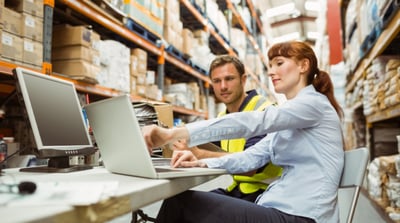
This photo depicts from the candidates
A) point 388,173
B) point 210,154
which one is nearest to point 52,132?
point 210,154

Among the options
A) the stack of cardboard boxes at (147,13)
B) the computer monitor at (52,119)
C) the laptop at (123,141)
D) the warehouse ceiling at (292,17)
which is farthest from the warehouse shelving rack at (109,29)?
the warehouse ceiling at (292,17)

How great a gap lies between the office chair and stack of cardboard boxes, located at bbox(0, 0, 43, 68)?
1.94 meters

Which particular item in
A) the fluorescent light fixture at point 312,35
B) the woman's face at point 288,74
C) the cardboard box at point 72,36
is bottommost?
the woman's face at point 288,74

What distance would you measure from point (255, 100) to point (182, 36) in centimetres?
298

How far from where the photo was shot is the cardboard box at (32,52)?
2.23 m

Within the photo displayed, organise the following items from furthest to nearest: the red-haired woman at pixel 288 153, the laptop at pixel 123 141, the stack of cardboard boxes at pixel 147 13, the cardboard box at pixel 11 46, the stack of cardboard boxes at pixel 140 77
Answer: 1. the stack of cardboard boxes at pixel 140 77
2. the stack of cardboard boxes at pixel 147 13
3. the cardboard box at pixel 11 46
4. the red-haired woman at pixel 288 153
5. the laptop at pixel 123 141

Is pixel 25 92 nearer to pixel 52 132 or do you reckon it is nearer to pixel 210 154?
pixel 52 132

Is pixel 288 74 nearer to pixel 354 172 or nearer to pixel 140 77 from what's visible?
pixel 354 172

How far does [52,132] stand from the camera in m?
1.48

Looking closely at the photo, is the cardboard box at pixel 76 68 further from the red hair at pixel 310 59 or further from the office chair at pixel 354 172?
the office chair at pixel 354 172

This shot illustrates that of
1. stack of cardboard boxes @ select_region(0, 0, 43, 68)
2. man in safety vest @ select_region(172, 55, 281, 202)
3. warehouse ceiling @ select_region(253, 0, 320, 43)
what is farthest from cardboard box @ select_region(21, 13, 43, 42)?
warehouse ceiling @ select_region(253, 0, 320, 43)

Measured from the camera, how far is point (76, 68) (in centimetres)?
276

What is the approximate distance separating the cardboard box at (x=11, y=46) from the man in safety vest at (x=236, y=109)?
119cm

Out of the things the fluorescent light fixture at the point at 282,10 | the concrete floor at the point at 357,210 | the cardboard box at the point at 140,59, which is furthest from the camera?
the fluorescent light fixture at the point at 282,10
